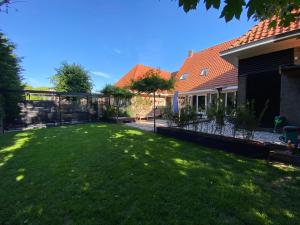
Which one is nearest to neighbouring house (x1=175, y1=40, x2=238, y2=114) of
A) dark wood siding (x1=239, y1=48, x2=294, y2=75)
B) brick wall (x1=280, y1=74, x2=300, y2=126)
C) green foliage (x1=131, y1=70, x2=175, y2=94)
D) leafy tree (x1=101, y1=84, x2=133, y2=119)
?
green foliage (x1=131, y1=70, x2=175, y2=94)

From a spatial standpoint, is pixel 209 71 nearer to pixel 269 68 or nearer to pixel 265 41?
pixel 269 68

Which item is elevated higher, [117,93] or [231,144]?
[117,93]

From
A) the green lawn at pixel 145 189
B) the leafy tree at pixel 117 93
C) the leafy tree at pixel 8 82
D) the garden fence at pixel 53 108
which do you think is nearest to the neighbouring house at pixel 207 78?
the leafy tree at pixel 117 93

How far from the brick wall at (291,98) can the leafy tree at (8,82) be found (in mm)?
12620

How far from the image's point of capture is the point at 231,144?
5371 mm

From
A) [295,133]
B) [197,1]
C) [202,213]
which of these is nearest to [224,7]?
[197,1]

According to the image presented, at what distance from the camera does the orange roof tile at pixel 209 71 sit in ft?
47.8

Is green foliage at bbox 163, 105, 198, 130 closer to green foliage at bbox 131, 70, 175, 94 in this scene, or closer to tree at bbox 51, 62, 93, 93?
green foliage at bbox 131, 70, 175, 94

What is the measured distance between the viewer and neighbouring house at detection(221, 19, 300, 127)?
22.2 feet

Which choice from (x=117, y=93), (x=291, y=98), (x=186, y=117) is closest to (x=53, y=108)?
(x=117, y=93)

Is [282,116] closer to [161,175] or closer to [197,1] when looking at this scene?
[161,175]

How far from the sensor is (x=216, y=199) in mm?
2783

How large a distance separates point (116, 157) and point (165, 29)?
1734 centimetres

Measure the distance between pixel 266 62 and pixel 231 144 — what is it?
473 centimetres
